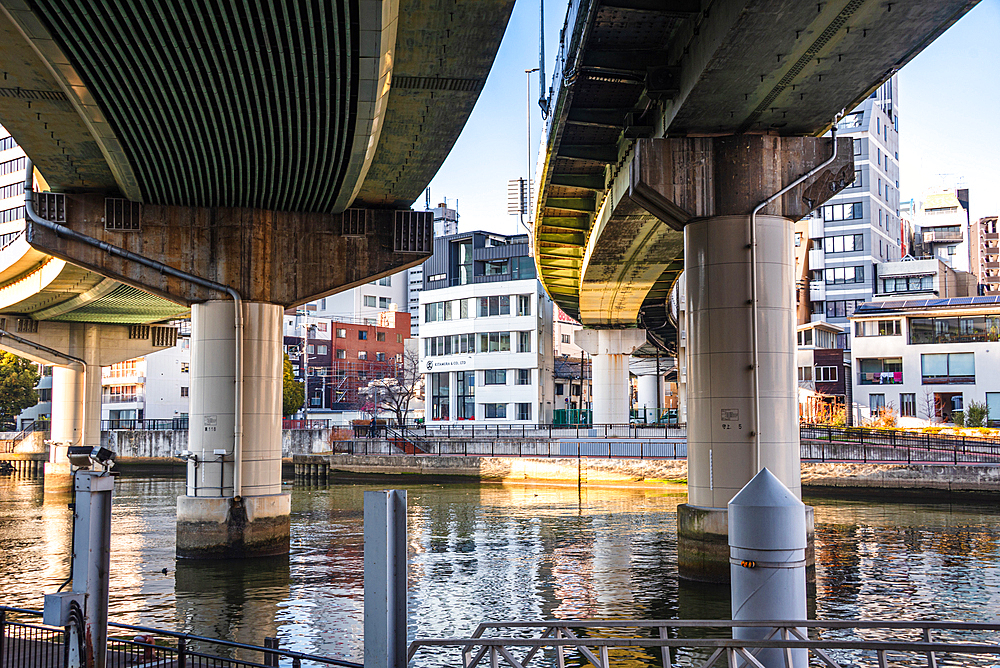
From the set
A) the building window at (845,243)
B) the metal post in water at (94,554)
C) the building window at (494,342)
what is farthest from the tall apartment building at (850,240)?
the metal post in water at (94,554)

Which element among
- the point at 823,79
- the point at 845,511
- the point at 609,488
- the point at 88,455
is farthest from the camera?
the point at 609,488

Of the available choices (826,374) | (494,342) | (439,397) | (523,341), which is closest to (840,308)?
(826,374)

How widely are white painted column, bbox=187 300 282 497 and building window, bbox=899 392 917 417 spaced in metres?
57.0

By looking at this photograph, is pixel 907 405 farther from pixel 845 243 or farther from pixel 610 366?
pixel 845 243

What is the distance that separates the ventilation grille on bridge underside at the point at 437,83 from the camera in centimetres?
1823

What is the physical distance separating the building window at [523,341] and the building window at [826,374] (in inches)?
1012

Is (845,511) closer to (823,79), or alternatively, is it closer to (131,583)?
(823,79)

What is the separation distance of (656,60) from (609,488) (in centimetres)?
3249

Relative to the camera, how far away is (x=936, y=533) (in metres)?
30.0

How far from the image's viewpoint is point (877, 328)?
72.4m

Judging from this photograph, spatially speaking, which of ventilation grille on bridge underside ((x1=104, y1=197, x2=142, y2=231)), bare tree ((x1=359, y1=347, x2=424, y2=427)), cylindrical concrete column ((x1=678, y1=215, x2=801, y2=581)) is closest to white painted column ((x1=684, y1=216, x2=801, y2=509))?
cylindrical concrete column ((x1=678, y1=215, x2=801, y2=581))

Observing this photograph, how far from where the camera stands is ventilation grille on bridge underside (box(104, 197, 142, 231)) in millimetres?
26047

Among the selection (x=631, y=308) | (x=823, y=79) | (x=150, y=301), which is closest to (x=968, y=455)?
(x=631, y=308)

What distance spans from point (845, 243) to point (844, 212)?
10.8 ft
